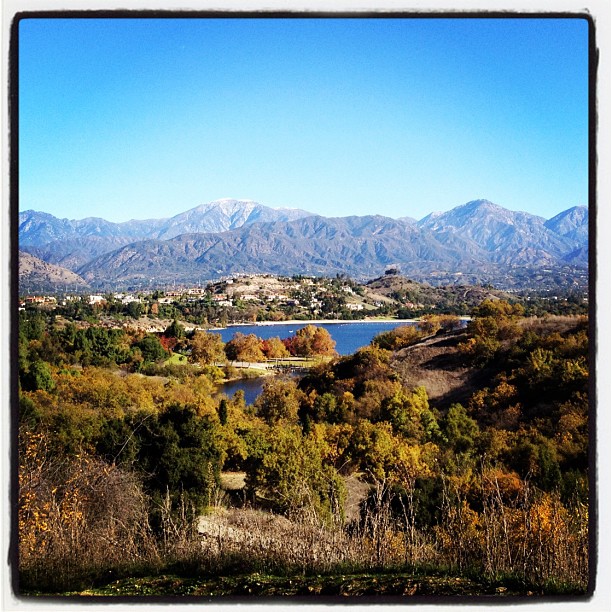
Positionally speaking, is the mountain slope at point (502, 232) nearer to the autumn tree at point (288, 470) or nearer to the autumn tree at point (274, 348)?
the autumn tree at point (274, 348)

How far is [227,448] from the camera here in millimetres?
6340

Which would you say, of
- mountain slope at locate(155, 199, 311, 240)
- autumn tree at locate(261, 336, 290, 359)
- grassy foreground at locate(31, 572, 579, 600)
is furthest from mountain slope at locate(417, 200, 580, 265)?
grassy foreground at locate(31, 572, 579, 600)

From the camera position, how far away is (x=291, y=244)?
8023mm

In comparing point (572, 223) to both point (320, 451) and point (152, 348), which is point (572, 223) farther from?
point (152, 348)

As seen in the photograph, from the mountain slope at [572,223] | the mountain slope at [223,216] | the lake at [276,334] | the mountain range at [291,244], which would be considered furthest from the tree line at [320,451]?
the mountain slope at [572,223]

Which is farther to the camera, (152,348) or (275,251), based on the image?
(275,251)

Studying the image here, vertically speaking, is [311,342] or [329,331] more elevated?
[329,331]

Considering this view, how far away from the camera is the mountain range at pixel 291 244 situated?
594cm

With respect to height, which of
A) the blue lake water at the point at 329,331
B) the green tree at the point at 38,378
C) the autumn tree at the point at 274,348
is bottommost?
the green tree at the point at 38,378

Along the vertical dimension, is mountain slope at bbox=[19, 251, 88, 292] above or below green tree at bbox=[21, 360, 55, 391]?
above

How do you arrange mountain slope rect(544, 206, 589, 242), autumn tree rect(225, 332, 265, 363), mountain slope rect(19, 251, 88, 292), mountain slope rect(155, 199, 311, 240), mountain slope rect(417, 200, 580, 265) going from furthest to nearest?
autumn tree rect(225, 332, 265, 363) → mountain slope rect(155, 199, 311, 240) → mountain slope rect(417, 200, 580, 265) → mountain slope rect(19, 251, 88, 292) → mountain slope rect(544, 206, 589, 242)

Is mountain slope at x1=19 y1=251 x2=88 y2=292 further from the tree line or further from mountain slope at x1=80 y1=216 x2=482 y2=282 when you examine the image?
the tree line

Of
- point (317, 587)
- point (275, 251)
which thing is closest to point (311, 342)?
point (275, 251)

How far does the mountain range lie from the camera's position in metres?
5.94
